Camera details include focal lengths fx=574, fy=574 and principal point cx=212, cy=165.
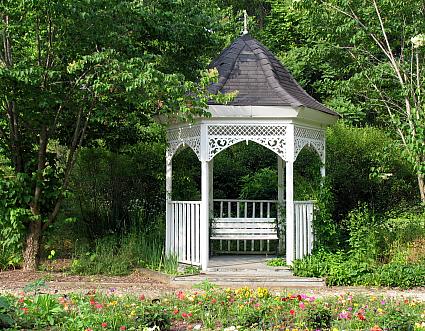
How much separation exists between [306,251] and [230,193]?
518 cm

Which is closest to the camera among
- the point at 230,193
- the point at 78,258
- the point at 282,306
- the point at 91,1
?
the point at 282,306

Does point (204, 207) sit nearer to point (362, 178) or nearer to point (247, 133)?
point (247, 133)

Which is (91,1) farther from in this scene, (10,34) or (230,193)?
(230,193)

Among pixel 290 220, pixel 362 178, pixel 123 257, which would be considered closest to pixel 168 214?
pixel 123 257

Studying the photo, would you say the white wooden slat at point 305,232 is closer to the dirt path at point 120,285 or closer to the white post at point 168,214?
the dirt path at point 120,285

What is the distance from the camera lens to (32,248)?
9.70 metres

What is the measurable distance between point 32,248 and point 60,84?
2800 mm

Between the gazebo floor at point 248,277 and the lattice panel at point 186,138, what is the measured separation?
1911 mm

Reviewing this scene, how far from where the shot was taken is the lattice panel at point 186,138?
31.1 feet

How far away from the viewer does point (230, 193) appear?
14.6 metres

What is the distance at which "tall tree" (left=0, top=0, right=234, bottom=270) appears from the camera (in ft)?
27.7

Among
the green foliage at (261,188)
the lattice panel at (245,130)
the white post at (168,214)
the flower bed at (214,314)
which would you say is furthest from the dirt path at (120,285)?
the green foliage at (261,188)

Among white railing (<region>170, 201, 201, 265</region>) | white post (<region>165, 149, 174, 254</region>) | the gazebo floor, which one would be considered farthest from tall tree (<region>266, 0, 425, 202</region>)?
white post (<region>165, 149, 174, 254</region>)

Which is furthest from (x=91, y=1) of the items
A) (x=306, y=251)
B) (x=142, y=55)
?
(x=306, y=251)
